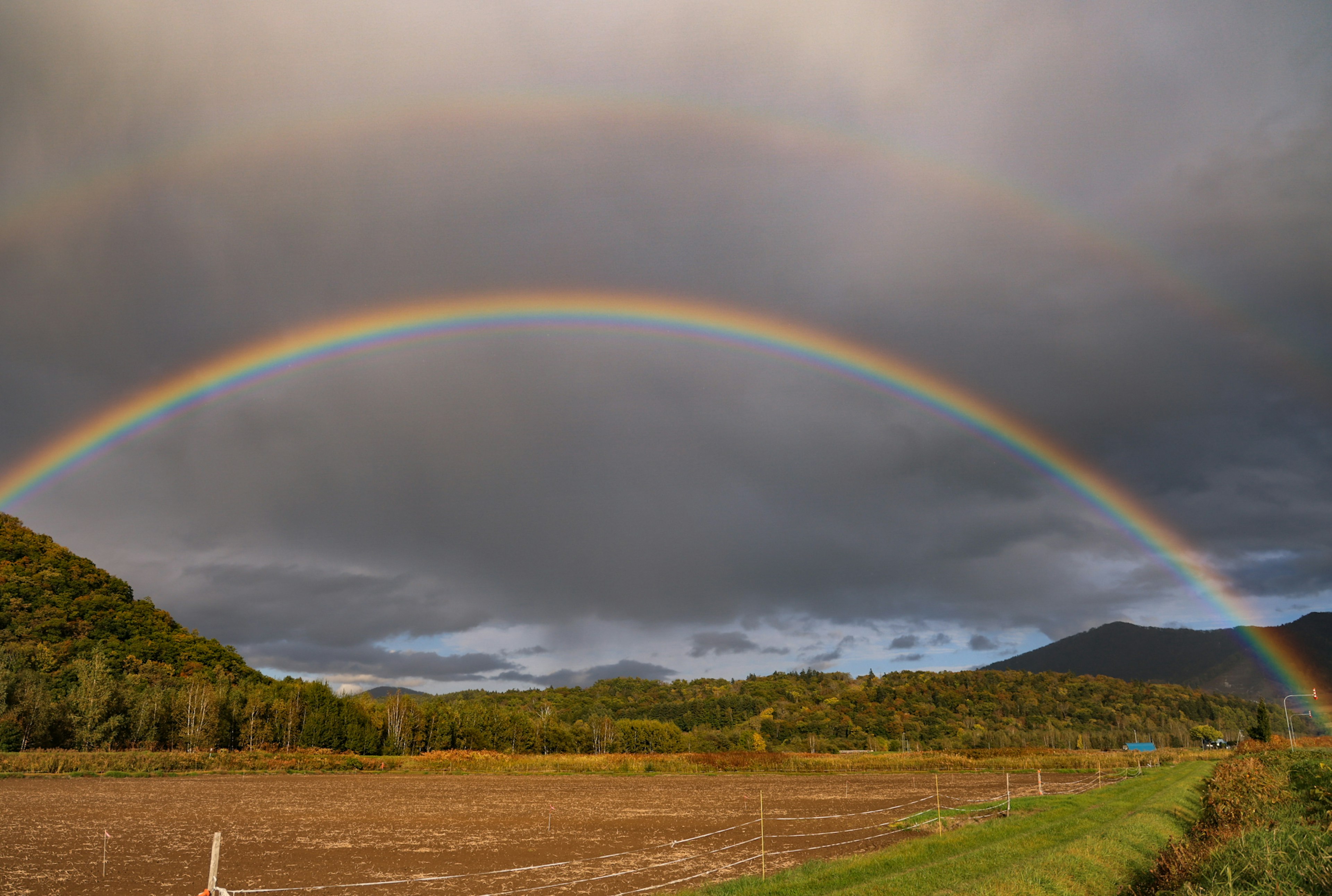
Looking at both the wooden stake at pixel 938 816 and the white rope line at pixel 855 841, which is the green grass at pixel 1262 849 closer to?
the wooden stake at pixel 938 816

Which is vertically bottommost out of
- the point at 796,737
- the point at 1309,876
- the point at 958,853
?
the point at 796,737

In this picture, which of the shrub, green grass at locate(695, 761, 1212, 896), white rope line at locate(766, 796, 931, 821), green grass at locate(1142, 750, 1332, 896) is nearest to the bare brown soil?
white rope line at locate(766, 796, 931, 821)

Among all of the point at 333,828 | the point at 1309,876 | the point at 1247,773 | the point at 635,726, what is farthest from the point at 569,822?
the point at 635,726

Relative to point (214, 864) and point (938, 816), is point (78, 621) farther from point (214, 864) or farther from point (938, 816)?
point (214, 864)

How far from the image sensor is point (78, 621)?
134 m

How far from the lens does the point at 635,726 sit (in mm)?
164500

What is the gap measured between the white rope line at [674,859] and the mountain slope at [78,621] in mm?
118110

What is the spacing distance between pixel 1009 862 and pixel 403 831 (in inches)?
975

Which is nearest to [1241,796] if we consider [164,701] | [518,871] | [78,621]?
[518,871]

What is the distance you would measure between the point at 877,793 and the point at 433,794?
3124 centimetres

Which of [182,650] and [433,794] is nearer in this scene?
[433,794]

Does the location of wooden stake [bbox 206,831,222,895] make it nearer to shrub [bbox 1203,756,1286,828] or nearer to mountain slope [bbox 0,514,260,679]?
shrub [bbox 1203,756,1286,828]

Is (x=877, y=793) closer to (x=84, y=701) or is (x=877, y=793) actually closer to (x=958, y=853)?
(x=958, y=853)

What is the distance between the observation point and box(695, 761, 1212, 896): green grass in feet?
51.7
